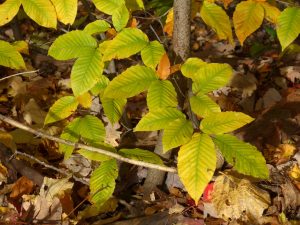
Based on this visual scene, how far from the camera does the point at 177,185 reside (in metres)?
2.52

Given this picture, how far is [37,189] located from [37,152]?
42cm

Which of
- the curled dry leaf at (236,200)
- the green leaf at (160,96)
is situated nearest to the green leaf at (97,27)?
the green leaf at (160,96)

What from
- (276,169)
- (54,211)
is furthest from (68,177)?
(276,169)

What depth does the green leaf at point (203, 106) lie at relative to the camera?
1470 millimetres

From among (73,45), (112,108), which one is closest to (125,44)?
(73,45)

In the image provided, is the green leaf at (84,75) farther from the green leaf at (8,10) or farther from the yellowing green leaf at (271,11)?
the yellowing green leaf at (271,11)

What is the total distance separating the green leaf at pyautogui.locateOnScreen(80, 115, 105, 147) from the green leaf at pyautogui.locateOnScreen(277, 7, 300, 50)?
92 centimetres

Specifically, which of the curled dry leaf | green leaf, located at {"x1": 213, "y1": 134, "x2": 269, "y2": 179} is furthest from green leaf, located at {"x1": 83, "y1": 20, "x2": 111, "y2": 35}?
the curled dry leaf

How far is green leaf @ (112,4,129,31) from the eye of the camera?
5.26 feet

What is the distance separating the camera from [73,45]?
1.61m

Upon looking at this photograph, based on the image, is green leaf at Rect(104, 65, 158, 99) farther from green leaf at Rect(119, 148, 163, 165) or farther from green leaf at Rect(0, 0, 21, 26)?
green leaf at Rect(0, 0, 21, 26)

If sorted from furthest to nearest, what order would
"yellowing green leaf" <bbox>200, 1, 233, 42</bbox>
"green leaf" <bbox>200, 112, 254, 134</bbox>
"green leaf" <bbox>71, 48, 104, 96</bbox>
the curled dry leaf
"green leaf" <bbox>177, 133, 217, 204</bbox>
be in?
the curled dry leaf < "yellowing green leaf" <bbox>200, 1, 233, 42</bbox> < "green leaf" <bbox>71, 48, 104, 96</bbox> < "green leaf" <bbox>200, 112, 254, 134</bbox> < "green leaf" <bbox>177, 133, 217, 204</bbox>

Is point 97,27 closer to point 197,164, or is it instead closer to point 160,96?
point 160,96

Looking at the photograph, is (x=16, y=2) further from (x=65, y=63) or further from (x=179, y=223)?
(x=65, y=63)
